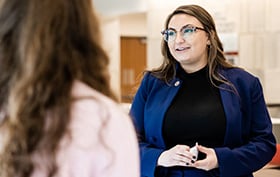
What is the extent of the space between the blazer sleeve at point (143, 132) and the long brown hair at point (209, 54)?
74mm

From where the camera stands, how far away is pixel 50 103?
31.6 inches

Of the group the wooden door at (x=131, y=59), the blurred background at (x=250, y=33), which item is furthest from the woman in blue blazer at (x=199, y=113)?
the wooden door at (x=131, y=59)

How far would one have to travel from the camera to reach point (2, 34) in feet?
2.66

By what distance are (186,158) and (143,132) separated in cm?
27

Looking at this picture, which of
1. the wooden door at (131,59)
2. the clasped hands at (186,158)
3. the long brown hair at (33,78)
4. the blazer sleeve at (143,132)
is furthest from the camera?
the wooden door at (131,59)

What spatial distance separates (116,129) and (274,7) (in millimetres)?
4145

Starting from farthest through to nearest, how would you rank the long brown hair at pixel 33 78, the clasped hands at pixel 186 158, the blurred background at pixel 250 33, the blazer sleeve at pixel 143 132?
the blurred background at pixel 250 33 → the blazer sleeve at pixel 143 132 → the clasped hands at pixel 186 158 → the long brown hair at pixel 33 78

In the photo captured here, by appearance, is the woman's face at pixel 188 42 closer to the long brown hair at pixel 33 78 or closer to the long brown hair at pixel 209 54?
the long brown hair at pixel 209 54

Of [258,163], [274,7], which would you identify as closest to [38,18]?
[258,163]

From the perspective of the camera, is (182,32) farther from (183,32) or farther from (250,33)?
(250,33)

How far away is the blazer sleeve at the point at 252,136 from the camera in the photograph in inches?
65.2

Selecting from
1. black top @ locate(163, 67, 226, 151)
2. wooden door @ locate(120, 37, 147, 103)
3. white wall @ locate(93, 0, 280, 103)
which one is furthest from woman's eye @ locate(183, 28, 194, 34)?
wooden door @ locate(120, 37, 147, 103)

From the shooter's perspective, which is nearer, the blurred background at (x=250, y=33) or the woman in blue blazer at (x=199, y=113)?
the woman in blue blazer at (x=199, y=113)

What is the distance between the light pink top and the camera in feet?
2.65
